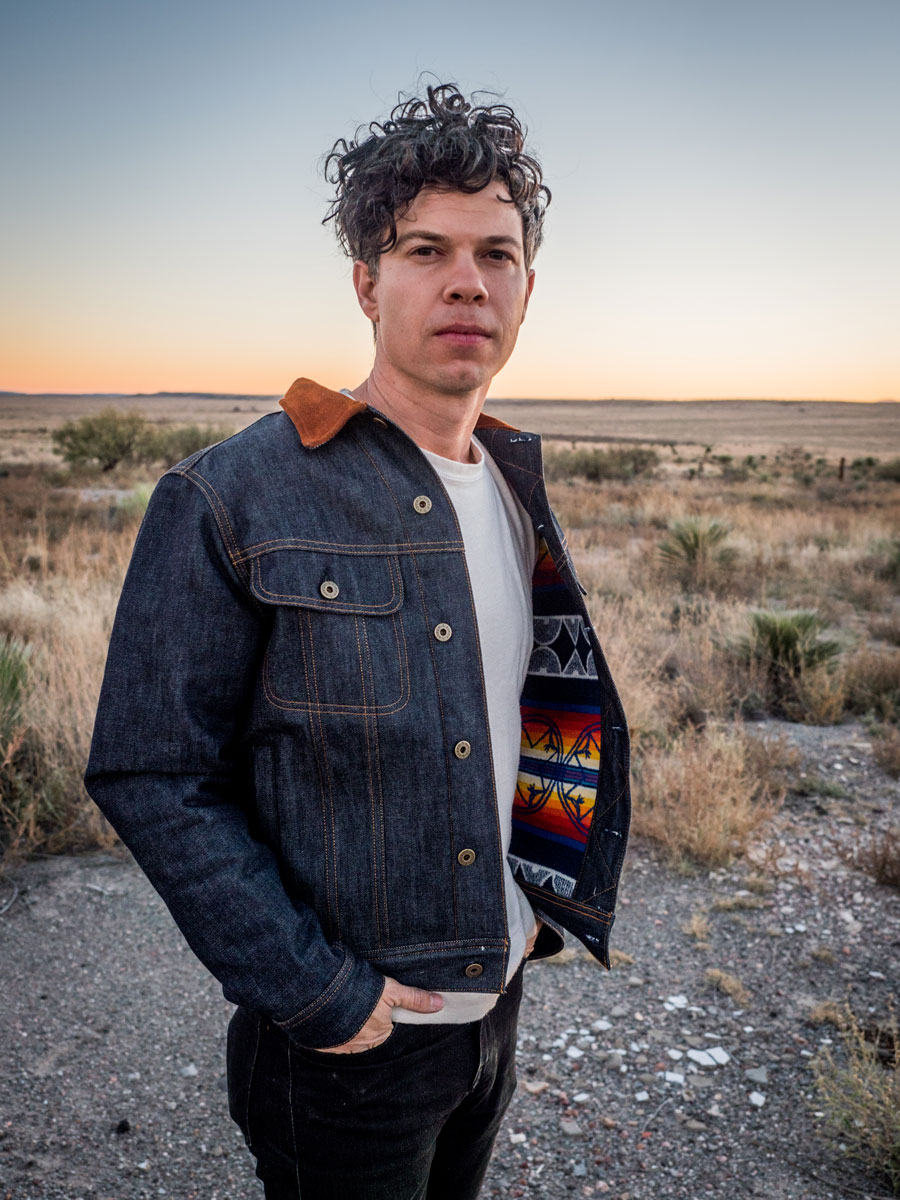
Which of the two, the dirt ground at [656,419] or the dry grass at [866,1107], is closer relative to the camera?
the dry grass at [866,1107]

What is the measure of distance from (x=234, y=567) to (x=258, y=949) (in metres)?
0.54

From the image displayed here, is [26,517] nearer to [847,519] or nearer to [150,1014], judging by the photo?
[150,1014]

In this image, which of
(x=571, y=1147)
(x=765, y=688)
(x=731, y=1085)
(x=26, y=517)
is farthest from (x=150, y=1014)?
(x=26, y=517)

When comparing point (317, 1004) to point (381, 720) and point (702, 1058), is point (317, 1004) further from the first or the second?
point (702, 1058)

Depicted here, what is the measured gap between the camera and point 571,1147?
2.64 m

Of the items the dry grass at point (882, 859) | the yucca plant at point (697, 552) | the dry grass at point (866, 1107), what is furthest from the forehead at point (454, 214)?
the yucca plant at point (697, 552)

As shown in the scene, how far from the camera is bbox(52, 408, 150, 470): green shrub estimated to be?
2478 centimetres

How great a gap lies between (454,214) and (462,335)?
0.74 feet

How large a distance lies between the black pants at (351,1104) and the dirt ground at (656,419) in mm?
43113

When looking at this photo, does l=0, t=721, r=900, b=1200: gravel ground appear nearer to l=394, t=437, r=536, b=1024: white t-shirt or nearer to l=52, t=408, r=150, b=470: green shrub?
l=394, t=437, r=536, b=1024: white t-shirt

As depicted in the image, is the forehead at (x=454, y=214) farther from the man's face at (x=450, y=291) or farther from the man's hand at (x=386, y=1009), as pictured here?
the man's hand at (x=386, y=1009)

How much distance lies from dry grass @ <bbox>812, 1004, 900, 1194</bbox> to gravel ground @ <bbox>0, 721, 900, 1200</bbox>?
64 mm

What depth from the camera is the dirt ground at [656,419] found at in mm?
71562

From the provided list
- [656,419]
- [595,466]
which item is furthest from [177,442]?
[656,419]
